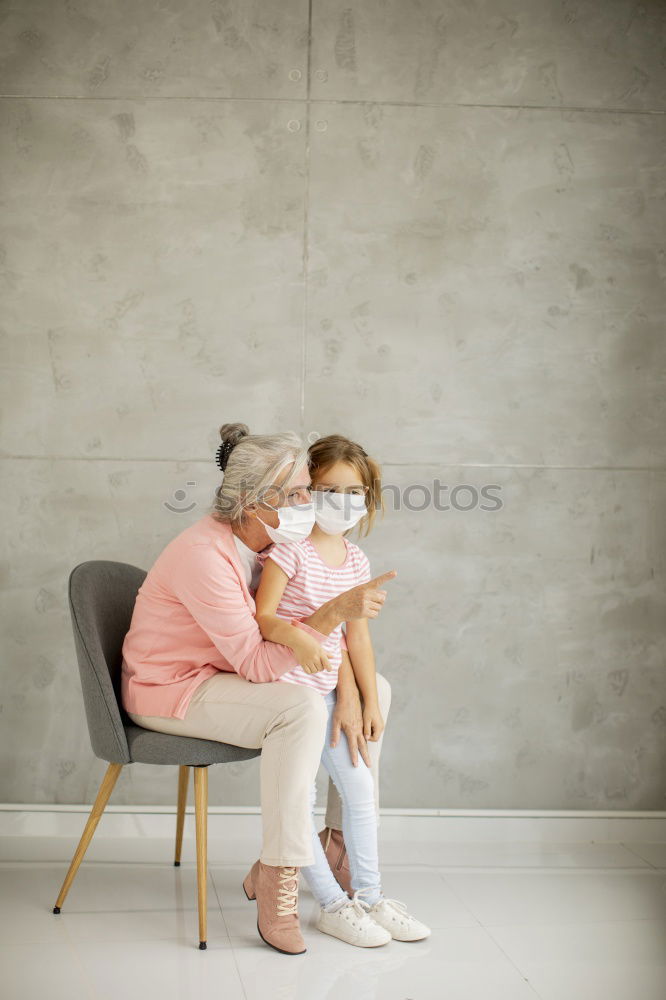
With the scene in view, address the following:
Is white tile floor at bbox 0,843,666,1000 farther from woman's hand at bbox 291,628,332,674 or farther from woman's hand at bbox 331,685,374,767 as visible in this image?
woman's hand at bbox 291,628,332,674

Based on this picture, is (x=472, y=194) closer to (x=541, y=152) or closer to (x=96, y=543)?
(x=541, y=152)

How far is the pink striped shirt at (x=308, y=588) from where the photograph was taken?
7.95 ft

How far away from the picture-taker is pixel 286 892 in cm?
225

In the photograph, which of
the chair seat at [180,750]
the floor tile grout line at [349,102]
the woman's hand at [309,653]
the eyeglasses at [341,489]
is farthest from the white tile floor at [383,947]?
the floor tile grout line at [349,102]

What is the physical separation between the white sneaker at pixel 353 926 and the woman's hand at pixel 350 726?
0.33 metres

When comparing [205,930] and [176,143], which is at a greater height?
[176,143]

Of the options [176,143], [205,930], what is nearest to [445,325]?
[176,143]

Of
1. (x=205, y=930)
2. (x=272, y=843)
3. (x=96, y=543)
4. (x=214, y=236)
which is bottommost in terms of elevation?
(x=205, y=930)

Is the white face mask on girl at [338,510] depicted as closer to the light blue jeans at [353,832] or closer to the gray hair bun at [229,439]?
the gray hair bun at [229,439]

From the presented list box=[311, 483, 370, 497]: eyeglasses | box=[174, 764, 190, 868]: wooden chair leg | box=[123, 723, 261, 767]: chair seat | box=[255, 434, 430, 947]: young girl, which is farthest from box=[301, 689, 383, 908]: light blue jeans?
box=[311, 483, 370, 497]: eyeglasses

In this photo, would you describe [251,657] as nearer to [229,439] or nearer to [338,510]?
[338,510]

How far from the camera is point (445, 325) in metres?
3.04

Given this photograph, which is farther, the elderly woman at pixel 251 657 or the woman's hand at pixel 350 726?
the woman's hand at pixel 350 726

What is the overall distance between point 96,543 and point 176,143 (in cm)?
123
